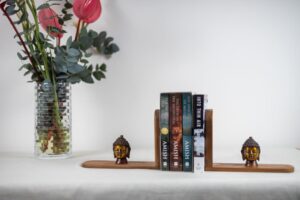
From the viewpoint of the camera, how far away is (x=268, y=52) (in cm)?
157

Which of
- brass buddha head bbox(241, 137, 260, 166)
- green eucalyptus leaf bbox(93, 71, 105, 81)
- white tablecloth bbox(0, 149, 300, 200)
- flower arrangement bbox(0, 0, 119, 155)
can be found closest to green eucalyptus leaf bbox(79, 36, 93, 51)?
flower arrangement bbox(0, 0, 119, 155)

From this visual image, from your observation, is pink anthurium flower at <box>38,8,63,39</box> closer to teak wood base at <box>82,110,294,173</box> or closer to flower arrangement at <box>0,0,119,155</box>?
flower arrangement at <box>0,0,119,155</box>

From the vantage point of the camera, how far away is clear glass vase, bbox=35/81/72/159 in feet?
4.30

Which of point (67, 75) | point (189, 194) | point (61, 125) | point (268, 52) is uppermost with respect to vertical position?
point (268, 52)

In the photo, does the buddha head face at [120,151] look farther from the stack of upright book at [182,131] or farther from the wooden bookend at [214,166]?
the wooden bookend at [214,166]

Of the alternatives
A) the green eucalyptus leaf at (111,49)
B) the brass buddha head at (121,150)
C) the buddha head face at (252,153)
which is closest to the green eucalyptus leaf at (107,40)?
the green eucalyptus leaf at (111,49)

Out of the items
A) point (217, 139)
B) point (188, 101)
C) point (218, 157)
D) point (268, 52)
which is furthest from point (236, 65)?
point (188, 101)

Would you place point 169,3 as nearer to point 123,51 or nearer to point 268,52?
point 123,51

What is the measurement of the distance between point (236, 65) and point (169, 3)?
36 centimetres

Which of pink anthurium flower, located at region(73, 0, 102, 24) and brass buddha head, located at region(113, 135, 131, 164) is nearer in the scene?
brass buddha head, located at region(113, 135, 131, 164)

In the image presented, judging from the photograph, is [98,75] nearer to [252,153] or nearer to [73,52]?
[73,52]

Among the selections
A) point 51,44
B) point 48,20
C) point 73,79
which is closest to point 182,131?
point 73,79

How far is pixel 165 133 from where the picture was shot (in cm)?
113

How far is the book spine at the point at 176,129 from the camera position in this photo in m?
1.13
